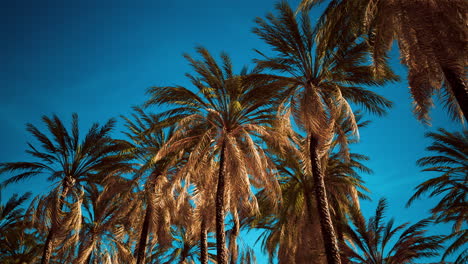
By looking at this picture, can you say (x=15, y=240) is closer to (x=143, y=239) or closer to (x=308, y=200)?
(x=143, y=239)

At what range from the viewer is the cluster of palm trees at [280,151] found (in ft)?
33.2

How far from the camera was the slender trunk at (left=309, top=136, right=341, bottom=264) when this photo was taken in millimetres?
10188

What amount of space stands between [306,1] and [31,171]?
14.2 meters

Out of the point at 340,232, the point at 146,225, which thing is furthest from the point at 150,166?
the point at 340,232

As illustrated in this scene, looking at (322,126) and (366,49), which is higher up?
(366,49)

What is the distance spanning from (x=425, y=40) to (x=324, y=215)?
19.4 feet

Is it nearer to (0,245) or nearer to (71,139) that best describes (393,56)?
(71,139)

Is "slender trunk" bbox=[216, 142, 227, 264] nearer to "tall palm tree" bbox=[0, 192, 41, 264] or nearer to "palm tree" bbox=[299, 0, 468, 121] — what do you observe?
"palm tree" bbox=[299, 0, 468, 121]

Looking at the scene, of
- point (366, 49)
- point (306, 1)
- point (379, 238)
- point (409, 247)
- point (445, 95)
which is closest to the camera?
point (445, 95)

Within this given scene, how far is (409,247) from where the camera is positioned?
50.9ft

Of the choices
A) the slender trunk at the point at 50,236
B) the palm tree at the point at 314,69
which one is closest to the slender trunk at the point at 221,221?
the palm tree at the point at 314,69

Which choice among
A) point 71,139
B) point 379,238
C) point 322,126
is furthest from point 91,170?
point 379,238

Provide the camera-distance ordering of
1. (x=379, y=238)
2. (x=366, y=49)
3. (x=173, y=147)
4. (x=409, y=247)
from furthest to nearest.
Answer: (x=379, y=238) < (x=409, y=247) < (x=173, y=147) < (x=366, y=49)

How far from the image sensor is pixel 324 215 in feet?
35.8
